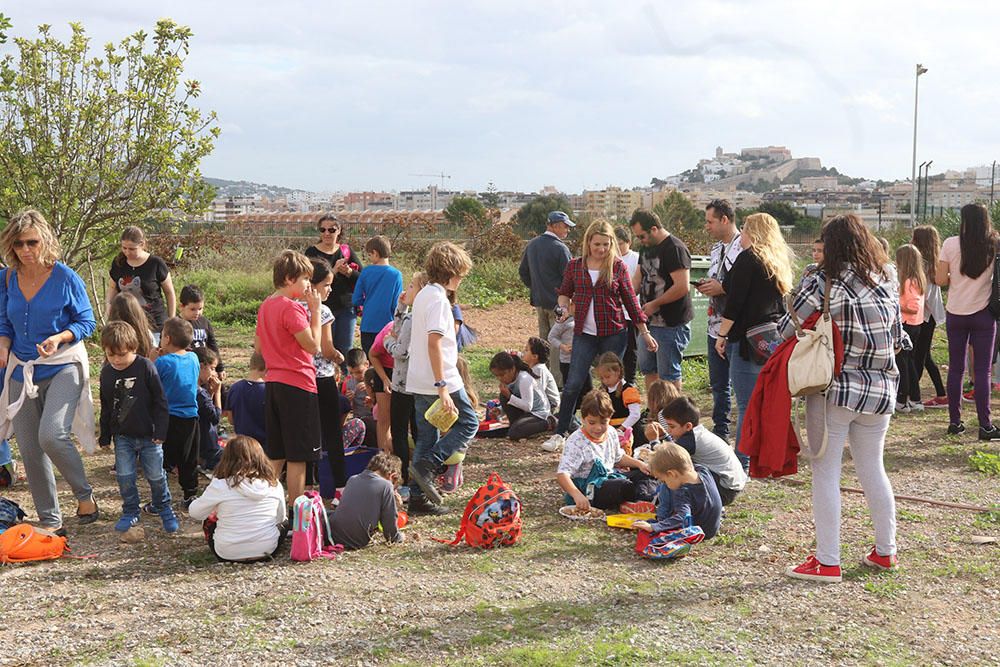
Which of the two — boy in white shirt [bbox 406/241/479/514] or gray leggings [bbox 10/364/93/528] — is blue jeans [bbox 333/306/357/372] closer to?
boy in white shirt [bbox 406/241/479/514]

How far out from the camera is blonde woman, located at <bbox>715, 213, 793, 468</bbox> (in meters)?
6.55

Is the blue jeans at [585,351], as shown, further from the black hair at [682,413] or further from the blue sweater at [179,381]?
the blue sweater at [179,381]

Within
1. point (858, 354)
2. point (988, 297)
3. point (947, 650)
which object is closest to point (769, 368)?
point (858, 354)

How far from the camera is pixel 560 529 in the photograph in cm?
605

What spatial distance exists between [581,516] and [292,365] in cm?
203

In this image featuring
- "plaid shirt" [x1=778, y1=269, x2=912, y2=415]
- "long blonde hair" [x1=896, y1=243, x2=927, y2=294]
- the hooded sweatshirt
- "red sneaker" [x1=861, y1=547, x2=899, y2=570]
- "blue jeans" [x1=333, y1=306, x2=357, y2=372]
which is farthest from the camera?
"long blonde hair" [x1=896, y1=243, x2=927, y2=294]

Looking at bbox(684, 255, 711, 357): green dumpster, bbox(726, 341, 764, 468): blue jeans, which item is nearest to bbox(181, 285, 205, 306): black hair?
bbox(726, 341, 764, 468): blue jeans

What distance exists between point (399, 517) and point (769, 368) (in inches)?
94.3

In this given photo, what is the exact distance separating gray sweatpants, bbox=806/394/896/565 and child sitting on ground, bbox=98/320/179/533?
370 cm

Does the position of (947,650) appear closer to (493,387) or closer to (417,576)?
(417,576)

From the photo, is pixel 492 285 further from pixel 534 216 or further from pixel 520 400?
pixel 534 216

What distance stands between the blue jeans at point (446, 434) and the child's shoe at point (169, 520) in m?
1.48

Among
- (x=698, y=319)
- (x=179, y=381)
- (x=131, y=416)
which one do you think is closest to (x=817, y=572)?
(x=131, y=416)

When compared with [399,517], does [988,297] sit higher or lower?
higher
